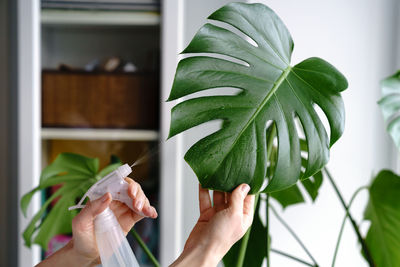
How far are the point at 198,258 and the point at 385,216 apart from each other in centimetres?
46

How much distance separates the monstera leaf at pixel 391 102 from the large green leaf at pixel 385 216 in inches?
3.4

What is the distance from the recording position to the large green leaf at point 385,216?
30.2 inches

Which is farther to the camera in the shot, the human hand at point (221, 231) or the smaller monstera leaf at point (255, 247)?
the smaller monstera leaf at point (255, 247)

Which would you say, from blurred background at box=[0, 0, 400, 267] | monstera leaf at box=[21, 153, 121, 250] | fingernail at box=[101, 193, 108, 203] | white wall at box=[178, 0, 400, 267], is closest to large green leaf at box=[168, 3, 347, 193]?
fingernail at box=[101, 193, 108, 203]

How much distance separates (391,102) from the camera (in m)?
0.81

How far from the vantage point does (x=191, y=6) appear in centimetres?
126

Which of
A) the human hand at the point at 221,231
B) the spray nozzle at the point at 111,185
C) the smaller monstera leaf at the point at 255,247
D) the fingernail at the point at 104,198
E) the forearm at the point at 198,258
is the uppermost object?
the spray nozzle at the point at 111,185

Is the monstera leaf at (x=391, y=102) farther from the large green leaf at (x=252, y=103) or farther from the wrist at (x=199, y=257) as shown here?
the wrist at (x=199, y=257)

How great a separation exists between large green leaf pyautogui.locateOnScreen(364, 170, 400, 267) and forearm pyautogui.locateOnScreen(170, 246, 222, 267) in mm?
427

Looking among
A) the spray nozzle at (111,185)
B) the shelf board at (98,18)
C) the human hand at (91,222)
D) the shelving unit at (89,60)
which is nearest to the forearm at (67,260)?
the human hand at (91,222)

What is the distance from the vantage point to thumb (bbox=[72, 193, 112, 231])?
53cm

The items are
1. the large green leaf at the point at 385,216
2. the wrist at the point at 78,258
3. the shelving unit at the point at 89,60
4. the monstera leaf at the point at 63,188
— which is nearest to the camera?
the wrist at the point at 78,258

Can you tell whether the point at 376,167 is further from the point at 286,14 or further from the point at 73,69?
the point at 73,69

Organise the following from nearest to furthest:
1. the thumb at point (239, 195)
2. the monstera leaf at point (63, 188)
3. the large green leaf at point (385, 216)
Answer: the thumb at point (239, 195) → the large green leaf at point (385, 216) → the monstera leaf at point (63, 188)
